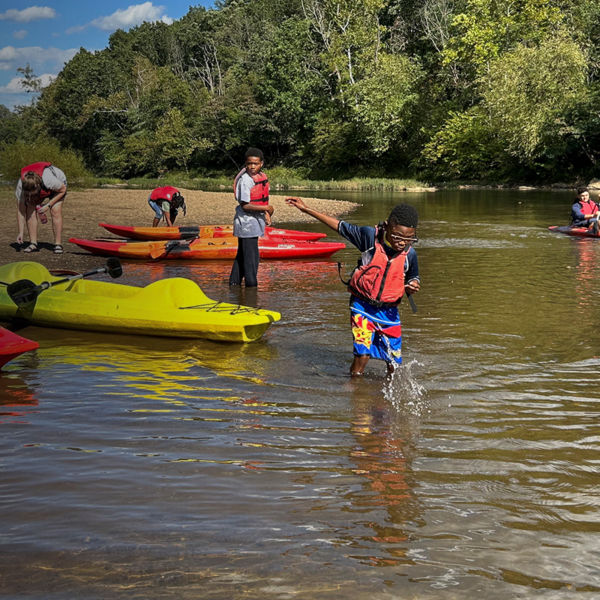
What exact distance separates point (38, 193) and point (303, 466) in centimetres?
924

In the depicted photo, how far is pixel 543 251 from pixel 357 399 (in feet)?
31.9

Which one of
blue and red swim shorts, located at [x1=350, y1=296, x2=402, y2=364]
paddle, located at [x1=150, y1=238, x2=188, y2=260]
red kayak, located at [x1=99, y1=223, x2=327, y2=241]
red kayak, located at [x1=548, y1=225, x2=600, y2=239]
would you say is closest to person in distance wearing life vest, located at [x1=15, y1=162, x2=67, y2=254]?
paddle, located at [x1=150, y1=238, x2=188, y2=260]

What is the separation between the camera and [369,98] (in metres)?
49.4

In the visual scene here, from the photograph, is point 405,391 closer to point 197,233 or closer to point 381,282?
point 381,282

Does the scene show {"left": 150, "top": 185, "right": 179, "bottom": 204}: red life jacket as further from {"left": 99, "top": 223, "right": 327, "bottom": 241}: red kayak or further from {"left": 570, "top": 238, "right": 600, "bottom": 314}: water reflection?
{"left": 570, "top": 238, "right": 600, "bottom": 314}: water reflection

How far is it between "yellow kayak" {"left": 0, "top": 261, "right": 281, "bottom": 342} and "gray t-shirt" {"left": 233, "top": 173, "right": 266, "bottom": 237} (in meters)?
1.72

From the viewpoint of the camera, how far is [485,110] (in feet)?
149

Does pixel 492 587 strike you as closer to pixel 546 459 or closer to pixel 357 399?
Result: pixel 546 459

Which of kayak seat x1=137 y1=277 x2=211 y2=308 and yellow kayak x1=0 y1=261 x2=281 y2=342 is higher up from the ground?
kayak seat x1=137 y1=277 x2=211 y2=308

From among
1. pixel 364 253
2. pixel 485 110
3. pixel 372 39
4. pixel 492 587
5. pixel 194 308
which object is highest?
pixel 372 39

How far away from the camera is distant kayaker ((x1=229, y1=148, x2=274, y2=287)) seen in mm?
8430

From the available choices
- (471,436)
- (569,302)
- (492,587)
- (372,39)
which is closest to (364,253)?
(471,436)

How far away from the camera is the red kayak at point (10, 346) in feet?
17.6

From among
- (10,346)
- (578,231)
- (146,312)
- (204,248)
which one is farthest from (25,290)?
(578,231)
